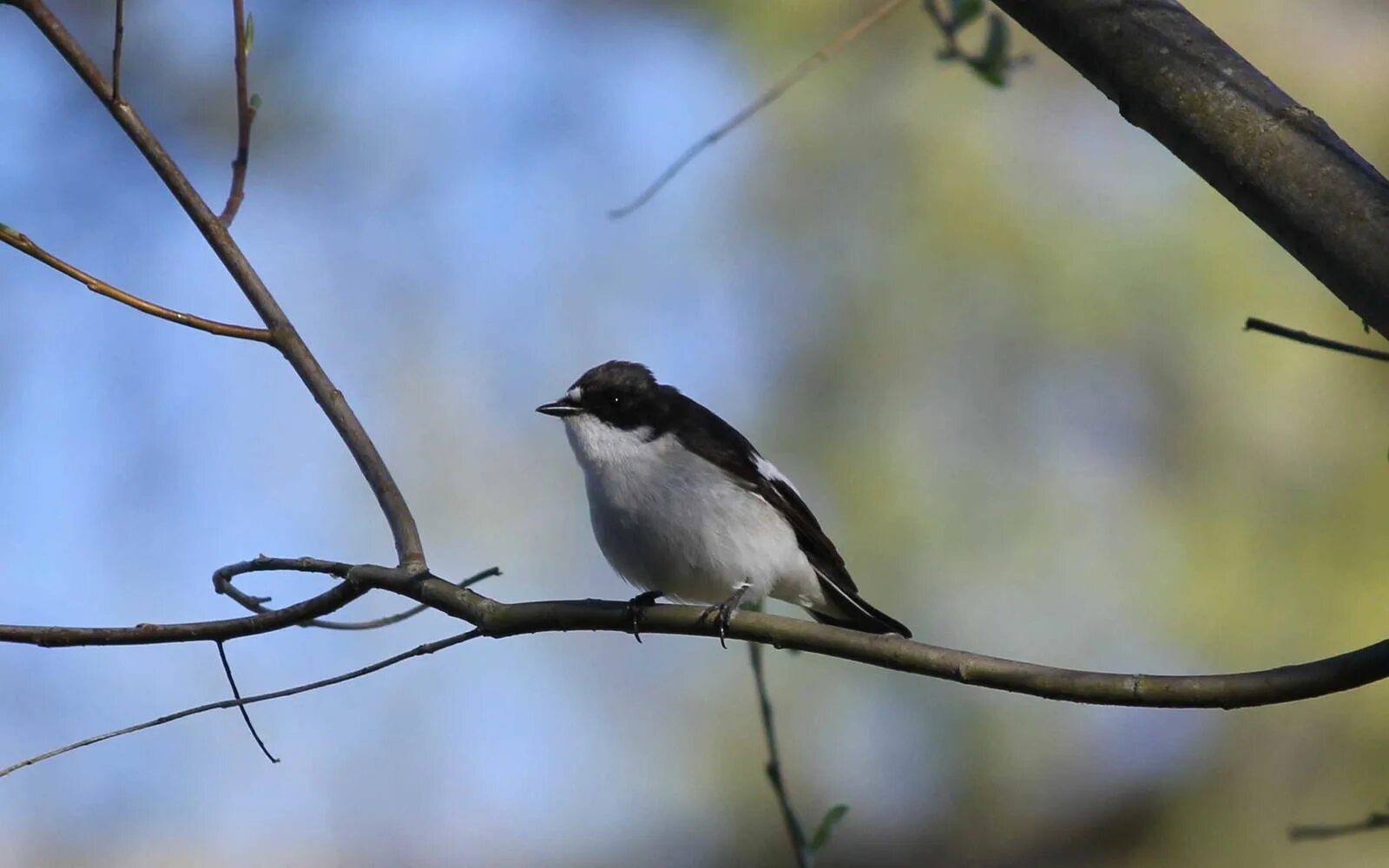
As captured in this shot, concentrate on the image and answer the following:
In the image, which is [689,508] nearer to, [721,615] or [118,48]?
[721,615]

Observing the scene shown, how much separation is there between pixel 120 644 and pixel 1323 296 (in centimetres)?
619

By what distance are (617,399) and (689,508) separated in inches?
22.8

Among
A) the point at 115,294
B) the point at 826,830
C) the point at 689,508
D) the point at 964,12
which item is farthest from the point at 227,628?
the point at 964,12

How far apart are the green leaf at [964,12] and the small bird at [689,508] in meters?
1.44

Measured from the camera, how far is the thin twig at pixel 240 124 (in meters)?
2.53

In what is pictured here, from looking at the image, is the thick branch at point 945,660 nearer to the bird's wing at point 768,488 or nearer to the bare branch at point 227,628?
the bare branch at point 227,628

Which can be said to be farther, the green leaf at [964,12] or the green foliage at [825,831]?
the green leaf at [964,12]

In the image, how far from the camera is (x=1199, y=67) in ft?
6.52

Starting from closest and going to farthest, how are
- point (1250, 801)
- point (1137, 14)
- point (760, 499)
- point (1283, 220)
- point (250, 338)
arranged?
1. point (1283, 220)
2. point (1137, 14)
3. point (250, 338)
4. point (760, 499)
5. point (1250, 801)

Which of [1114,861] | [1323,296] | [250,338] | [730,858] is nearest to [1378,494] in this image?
[1323,296]

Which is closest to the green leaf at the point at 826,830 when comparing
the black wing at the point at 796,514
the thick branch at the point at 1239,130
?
the thick branch at the point at 1239,130

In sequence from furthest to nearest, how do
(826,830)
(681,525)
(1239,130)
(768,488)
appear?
(768,488), (681,525), (826,830), (1239,130)

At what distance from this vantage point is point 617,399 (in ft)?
13.5

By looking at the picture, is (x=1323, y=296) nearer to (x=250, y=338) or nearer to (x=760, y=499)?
(x=760, y=499)
